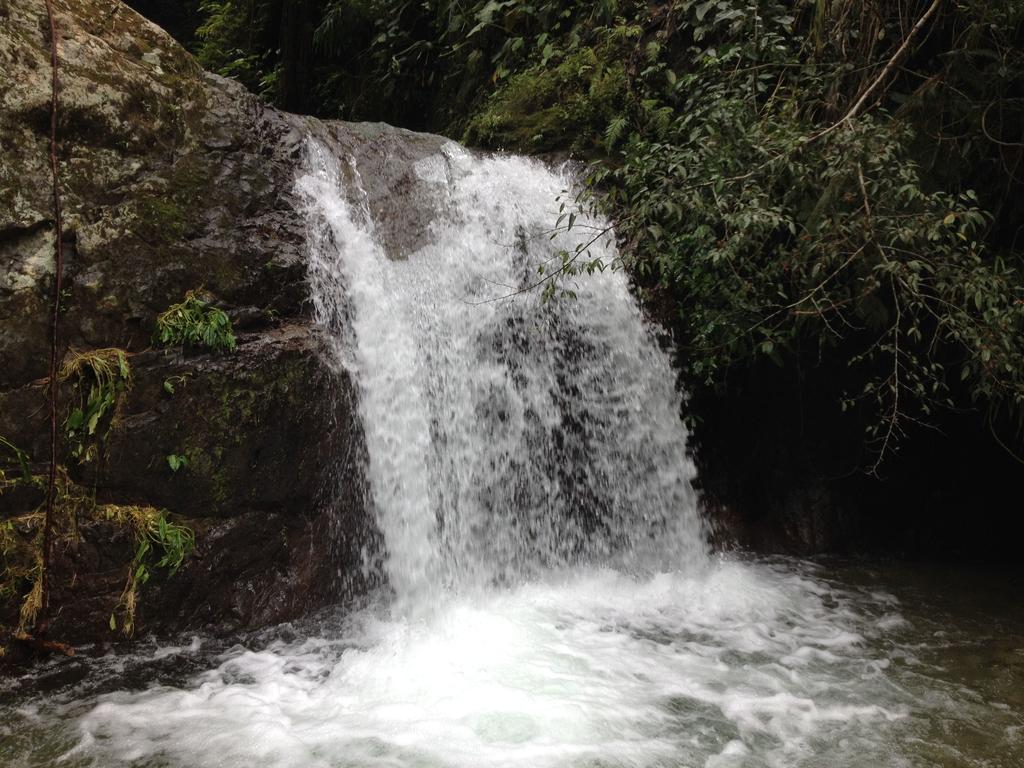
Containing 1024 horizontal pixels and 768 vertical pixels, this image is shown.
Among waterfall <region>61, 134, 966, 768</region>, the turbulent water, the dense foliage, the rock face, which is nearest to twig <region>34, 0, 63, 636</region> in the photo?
the rock face

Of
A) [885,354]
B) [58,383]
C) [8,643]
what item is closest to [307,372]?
[58,383]

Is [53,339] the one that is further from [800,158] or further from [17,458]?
[800,158]

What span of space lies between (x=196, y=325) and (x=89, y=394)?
644 mm

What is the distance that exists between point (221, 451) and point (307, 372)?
67 centimetres

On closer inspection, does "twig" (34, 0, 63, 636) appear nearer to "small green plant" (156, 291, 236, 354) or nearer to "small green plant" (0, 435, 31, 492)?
"small green plant" (0, 435, 31, 492)

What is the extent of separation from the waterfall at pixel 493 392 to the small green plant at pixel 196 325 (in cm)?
67

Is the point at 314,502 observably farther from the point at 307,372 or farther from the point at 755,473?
the point at 755,473

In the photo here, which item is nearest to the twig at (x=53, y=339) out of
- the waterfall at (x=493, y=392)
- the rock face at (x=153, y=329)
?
the rock face at (x=153, y=329)

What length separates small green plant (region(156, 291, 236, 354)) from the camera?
428cm

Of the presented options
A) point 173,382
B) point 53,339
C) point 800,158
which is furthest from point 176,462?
point 800,158

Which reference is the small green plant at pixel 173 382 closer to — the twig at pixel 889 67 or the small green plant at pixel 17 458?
the small green plant at pixel 17 458

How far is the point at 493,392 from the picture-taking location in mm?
5348

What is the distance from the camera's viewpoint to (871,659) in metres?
4.34

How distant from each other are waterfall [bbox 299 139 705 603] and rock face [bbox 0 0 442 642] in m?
0.27
